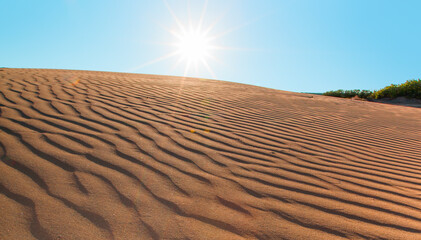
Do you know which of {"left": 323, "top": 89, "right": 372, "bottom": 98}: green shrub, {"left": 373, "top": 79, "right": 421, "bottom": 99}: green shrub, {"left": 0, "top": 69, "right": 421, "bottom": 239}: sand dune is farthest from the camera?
{"left": 323, "top": 89, "right": 372, "bottom": 98}: green shrub

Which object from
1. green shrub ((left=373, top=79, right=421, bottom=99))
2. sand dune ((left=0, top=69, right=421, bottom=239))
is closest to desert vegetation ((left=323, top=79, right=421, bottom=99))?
green shrub ((left=373, top=79, right=421, bottom=99))

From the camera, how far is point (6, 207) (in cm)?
132

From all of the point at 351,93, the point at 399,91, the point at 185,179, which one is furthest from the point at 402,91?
the point at 185,179

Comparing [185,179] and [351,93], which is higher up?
[351,93]

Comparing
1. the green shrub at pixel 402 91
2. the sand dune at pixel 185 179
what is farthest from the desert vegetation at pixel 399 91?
the sand dune at pixel 185 179

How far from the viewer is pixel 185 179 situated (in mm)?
1808

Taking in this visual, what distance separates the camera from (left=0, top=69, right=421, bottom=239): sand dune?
135cm

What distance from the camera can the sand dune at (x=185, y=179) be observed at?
1.35m

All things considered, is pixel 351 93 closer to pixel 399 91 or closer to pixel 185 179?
pixel 399 91

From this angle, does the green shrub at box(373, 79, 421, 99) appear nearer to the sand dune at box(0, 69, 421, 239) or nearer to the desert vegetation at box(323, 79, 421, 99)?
the desert vegetation at box(323, 79, 421, 99)

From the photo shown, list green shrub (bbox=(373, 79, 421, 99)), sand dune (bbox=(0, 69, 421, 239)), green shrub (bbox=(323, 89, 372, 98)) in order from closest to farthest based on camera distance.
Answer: sand dune (bbox=(0, 69, 421, 239)) < green shrub (bbox=(373, 79, 421, 99)) < green shrub (bbox=(323, 89, 372, 98))

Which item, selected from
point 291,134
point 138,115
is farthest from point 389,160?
point 138,115

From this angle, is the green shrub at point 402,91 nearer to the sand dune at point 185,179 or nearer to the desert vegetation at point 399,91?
the desert vegetation at point 399,91

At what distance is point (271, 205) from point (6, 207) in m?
1.57
